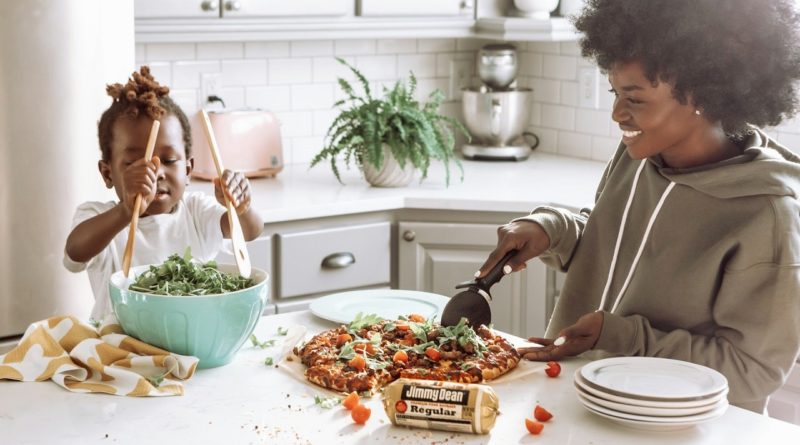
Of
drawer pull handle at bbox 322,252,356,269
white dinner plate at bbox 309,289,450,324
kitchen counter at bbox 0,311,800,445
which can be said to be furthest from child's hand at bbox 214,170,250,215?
drawer pull handle at bbox 322,252,356,269

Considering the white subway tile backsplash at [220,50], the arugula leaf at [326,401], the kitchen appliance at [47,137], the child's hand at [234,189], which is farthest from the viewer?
the white subway tile backsplash at [220,50]

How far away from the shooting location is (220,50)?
3740 millimetres

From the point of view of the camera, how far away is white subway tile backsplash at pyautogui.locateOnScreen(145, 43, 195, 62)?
360 centimetres

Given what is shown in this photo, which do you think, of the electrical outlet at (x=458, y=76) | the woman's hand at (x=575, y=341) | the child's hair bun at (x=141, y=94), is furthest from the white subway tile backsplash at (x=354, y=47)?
the woman's hand at (x=575, y=341)

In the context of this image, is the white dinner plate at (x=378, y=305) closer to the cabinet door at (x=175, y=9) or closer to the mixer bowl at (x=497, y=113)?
the cabinet door at (x=175, y=9)

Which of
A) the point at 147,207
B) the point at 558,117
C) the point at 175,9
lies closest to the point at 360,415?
the point at 147,207

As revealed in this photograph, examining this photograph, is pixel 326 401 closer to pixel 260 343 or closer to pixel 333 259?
A: pixel 260 343

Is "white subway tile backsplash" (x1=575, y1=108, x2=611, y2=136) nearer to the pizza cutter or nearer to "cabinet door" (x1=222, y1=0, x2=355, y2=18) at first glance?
"cabinet door" (x1=222, y1=0, x2=355, y2=18)

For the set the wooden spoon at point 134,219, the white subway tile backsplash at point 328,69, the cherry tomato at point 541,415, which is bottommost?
the cherry tomato at point 541,415

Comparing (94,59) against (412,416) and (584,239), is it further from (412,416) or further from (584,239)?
(412,416)

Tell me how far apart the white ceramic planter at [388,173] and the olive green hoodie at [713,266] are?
143cm

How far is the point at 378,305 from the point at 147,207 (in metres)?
0.50

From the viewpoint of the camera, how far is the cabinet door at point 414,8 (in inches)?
141

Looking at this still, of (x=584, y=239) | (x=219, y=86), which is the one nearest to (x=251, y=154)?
(x=219, y=86)
